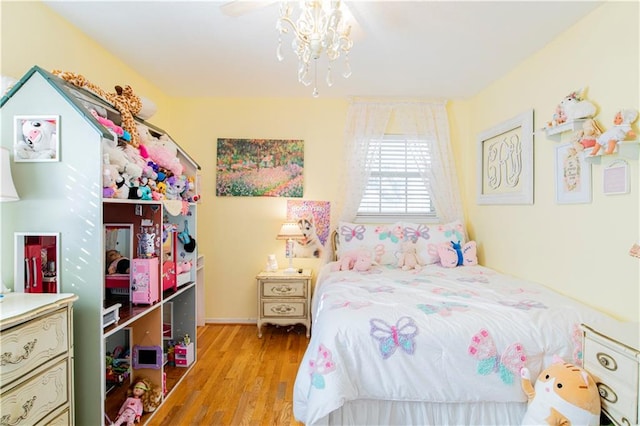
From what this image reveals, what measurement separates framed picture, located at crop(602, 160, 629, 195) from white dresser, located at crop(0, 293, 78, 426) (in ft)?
9.30

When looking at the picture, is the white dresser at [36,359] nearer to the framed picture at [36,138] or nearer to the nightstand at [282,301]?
the framed picture at [36,138]

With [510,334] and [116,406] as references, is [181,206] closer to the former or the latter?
[116,406]

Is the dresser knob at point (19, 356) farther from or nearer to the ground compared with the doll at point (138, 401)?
farther from the ground

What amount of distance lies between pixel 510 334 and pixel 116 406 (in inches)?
92.7

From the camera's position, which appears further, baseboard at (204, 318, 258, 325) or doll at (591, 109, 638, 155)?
baseboard at (204, 318, 258, 325)

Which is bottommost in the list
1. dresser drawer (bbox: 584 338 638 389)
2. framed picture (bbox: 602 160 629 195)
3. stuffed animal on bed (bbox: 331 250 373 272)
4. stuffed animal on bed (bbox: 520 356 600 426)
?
stuffed animal on bed (bbox: 520 356 600 426)

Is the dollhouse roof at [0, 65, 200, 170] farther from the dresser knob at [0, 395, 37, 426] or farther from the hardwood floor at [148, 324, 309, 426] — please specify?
the hardwood floor at [148, 324, 309, 426]

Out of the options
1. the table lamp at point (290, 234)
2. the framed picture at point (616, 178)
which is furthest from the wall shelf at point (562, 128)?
the table lamp at point (290, 234)

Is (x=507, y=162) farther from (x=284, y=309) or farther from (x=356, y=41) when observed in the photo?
(x=284, y=309)

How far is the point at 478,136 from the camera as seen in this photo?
3.38 metres

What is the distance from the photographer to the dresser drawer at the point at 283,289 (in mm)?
3188

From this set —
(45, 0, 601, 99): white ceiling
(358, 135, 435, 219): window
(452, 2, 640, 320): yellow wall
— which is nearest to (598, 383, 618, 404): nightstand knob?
(452, 2, 640, 320): yellow wall

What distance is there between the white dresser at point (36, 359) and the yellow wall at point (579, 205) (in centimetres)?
282

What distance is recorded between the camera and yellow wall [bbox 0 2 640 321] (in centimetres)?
184
